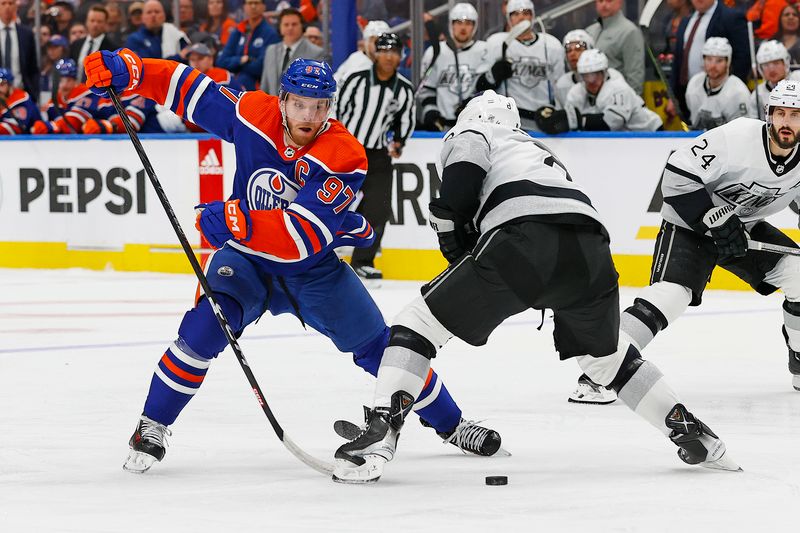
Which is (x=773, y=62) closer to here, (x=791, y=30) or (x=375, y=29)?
(x=791, y=30)

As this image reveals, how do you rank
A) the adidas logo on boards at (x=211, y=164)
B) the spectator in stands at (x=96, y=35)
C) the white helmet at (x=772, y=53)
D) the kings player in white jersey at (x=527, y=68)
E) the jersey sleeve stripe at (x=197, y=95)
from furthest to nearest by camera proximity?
the spectator in stands at (x=96, y=35) → the adidas logo on boards at (x=211, y=164) → the kings player in white jersey at (x=527, y=68) → the white helmet at (x=772, y=53) → the jersey sleeve stripe at (x=197, y=95)

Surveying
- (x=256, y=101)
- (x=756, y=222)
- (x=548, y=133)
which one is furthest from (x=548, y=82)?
(x=256, y=101)

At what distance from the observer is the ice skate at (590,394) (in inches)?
193

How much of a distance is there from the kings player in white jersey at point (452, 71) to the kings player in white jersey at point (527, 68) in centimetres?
14

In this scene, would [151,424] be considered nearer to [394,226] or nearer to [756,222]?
[756,222]

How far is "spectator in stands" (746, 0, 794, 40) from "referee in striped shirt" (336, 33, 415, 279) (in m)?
2.16

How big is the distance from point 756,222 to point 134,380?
2.34 metres

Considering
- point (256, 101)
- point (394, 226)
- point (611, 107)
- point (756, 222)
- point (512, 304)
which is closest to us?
point (512, 304)

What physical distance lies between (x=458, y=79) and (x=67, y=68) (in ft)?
11.0

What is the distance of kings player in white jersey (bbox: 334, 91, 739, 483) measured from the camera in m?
3.50

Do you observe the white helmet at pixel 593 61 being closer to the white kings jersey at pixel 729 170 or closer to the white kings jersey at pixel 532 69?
the white kings jersey at pixel 532 69

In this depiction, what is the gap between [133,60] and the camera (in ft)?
12.9

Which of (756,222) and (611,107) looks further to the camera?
(611,107)

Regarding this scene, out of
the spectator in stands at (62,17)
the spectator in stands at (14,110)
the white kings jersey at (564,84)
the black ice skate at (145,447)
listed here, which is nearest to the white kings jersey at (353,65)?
the white kings jersey at (564,84)
